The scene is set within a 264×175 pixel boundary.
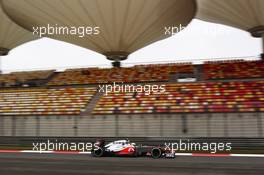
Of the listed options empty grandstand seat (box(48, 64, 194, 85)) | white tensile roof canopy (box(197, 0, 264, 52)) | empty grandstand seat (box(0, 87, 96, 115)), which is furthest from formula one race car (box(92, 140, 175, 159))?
white tensile roof canopy (box(197, 0, 264, 52))

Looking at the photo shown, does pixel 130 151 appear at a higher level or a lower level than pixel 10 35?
lower

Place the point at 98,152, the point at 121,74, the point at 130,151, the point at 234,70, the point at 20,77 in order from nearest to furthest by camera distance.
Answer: the point at 130,151
the point at 98,152
the point at 234,70
the point at 121,74
the point at 20,77

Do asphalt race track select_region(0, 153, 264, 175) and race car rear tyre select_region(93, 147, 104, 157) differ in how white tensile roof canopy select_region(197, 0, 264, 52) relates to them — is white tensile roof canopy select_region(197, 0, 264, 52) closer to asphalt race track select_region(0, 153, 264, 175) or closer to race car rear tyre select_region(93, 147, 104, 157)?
race car rear tyre select_region(93, 147, 104, 157)

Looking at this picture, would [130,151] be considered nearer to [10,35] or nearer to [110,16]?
[110,16]

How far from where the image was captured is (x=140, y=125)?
23.5 m

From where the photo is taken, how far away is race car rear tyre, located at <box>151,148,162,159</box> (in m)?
17.0

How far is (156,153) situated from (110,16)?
2032cm

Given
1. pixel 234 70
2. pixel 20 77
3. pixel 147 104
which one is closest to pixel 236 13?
pixel 234 70

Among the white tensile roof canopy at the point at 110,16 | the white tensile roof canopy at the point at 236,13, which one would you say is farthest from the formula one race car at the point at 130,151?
the white tensile roof canopy at the point at 236,13

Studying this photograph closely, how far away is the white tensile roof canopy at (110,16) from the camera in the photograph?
32.8 m

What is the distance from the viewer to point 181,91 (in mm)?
27625

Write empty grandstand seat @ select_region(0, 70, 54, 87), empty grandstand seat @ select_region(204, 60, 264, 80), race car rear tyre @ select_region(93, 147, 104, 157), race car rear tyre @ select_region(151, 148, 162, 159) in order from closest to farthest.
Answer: race car rear tyre @ select_region(151, 148, 162, 159) < race car rear tyre @ select_region(93, 147, 104, 157) < empty grandstand seat @ select_region(204, 60, 264, 80) < empty grandstand seat @ select_region(0, 70, 54, 87)

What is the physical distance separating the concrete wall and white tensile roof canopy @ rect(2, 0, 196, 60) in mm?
12236

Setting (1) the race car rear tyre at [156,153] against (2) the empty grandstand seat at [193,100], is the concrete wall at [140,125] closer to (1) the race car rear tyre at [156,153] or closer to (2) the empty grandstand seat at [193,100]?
(2) the empty grandstand seat at [193,100]
